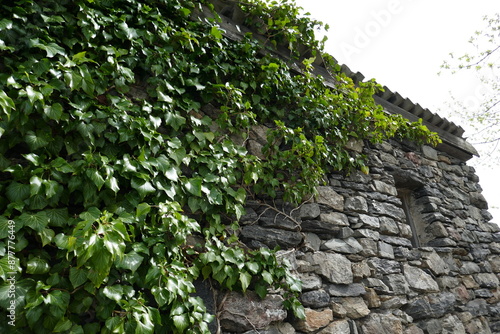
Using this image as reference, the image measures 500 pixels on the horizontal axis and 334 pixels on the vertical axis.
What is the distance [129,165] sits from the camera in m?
1.56

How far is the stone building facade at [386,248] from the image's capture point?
6.75 feet

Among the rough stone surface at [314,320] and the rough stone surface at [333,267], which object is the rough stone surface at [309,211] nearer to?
the rough stone surface at [333,267]

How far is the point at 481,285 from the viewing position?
3.42m

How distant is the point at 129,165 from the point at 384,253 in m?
2.11

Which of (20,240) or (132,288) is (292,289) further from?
(20,240)

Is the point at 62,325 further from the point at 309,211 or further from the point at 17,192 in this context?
the point at 309,211

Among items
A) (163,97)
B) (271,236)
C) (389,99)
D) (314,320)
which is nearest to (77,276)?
(163,97)

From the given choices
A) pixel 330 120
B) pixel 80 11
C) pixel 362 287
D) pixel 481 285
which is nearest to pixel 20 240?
pixel 80 11

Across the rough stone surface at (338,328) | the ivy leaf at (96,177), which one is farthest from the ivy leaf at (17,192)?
the rough stone surface at (338,328)

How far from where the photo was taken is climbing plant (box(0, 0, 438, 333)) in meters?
1.32

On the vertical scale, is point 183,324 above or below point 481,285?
below

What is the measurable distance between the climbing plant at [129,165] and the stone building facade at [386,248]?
15cm

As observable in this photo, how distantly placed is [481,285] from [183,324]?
3418mm

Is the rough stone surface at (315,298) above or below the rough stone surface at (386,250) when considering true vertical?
below
